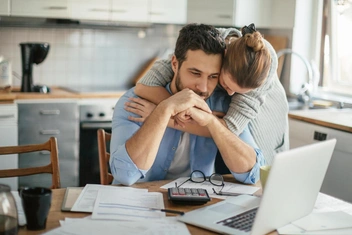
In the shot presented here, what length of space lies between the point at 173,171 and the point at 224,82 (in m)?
0.43

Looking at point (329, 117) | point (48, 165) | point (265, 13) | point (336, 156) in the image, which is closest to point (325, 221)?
point (48, 165)

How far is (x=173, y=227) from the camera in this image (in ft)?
4.94

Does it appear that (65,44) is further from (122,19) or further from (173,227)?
(173,227)

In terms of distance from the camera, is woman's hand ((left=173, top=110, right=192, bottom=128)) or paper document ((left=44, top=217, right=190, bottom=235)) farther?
woman's hand ((left=173, top=110, right=192, bottom=128))

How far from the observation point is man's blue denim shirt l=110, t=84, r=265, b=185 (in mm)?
2016

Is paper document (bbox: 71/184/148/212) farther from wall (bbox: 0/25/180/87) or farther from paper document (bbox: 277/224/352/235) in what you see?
wall (bbox: 0/25/180/87)

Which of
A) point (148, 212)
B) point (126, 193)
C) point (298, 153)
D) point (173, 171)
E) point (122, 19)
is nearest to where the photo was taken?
point (298, 153)

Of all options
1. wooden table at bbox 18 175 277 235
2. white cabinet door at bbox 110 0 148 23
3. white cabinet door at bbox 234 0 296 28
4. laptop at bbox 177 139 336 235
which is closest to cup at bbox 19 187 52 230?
wooden table at bbox 18 175 277 235

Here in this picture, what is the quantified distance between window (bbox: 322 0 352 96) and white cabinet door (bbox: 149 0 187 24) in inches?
46.7

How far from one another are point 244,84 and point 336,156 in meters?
1.49

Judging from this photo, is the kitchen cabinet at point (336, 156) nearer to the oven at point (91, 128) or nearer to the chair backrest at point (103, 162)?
the oven at point (91, 128)

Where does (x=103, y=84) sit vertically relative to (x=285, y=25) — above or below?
below

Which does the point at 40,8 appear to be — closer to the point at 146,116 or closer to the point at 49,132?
the point at 49,132

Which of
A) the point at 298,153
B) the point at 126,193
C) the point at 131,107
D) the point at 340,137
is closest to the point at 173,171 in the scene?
the point at 131,107
